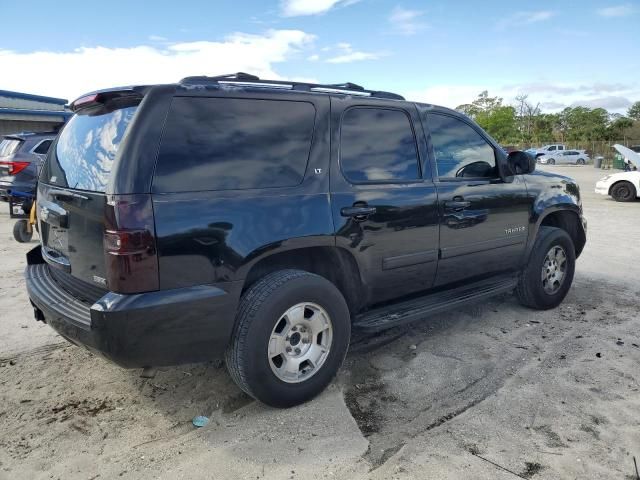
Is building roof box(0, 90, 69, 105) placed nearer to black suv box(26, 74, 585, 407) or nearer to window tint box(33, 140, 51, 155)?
window tint box(33, 140, 51, 155)

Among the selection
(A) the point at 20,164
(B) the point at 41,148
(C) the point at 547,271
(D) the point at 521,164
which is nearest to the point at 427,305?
(D) the point at 521,164

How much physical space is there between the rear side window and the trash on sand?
1.39 metres

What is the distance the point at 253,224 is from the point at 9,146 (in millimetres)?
9468

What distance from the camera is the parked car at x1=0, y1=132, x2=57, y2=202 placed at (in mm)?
9586

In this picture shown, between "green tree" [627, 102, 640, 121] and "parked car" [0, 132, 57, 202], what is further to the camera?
"green tree" [627, 102, 640, 121]

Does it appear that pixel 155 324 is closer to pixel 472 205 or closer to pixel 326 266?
pixel 326 266

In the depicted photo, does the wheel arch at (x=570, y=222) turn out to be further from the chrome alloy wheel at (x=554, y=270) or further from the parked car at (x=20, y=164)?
the parked car at (x=20, y=164)

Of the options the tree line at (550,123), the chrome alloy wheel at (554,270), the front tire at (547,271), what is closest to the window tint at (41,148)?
the front tire at (547,271)

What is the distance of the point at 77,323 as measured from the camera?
2.80m

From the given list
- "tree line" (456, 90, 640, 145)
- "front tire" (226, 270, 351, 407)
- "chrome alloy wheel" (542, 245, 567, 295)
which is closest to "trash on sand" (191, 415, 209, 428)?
"front tire" (226, 270, 351, 407)

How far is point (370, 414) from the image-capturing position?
3.15m

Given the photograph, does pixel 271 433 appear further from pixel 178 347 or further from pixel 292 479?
pixel 178 347

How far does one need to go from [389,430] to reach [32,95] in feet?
97.8

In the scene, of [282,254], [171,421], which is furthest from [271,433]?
[282,254]
